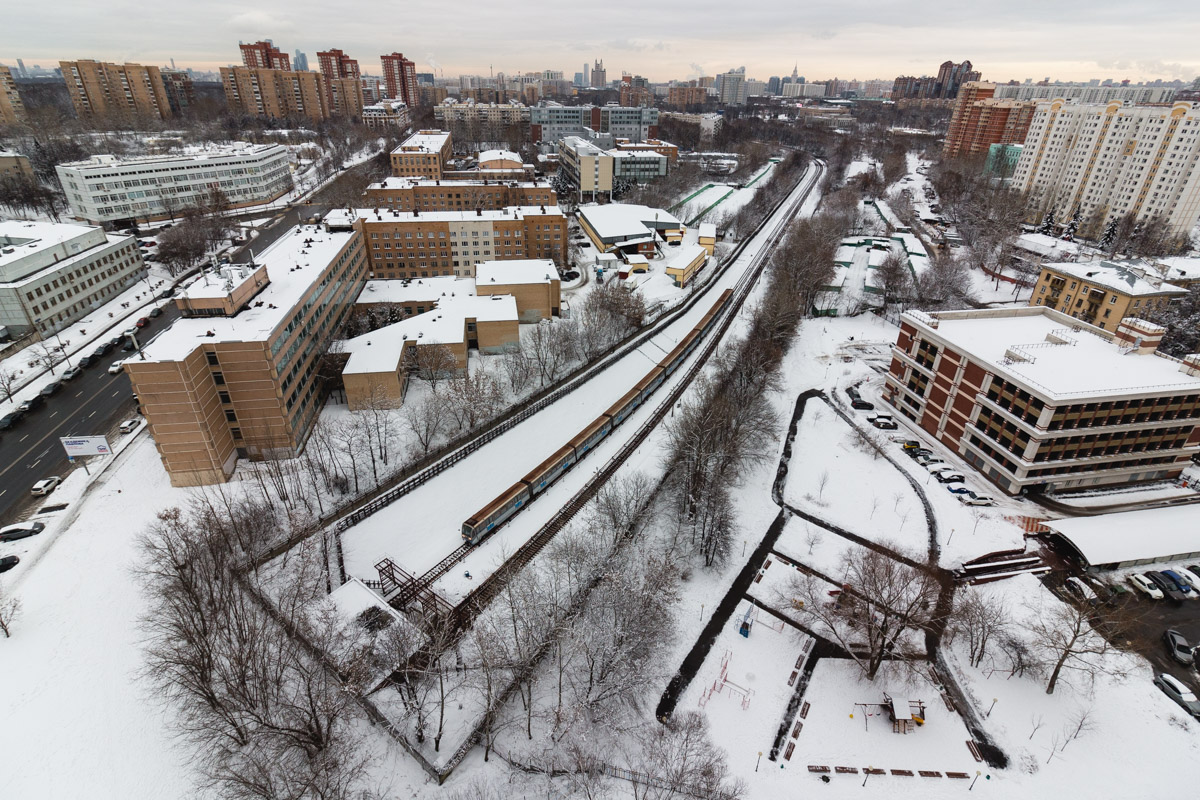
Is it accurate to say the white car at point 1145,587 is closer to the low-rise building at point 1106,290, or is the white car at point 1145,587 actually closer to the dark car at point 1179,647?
the dark car at point 1179,647

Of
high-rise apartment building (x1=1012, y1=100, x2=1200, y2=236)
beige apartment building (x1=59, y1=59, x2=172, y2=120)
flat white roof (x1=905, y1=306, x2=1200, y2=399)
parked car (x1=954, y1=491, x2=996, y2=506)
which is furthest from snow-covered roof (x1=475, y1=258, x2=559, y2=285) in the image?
beige apartment building (x1=59, y1=59, x2=172, y2=120)

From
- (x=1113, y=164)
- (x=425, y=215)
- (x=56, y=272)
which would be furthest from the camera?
(x=1113, y=164)

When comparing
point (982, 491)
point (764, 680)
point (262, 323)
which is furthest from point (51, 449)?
point (982, 491)

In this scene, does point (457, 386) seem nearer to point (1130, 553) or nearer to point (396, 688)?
point (396, 688)

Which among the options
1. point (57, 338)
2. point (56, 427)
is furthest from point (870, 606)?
point (57, 338)

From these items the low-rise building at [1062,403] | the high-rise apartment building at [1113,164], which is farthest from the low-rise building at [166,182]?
the high-rise apartment building at [1113,164]

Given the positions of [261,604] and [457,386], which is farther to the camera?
[457,386]

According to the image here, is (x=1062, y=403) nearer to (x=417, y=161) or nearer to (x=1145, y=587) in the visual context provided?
(x=1145, y=587)
